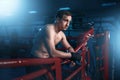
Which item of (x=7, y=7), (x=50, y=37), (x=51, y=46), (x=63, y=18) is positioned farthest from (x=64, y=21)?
(x=7, y=7)

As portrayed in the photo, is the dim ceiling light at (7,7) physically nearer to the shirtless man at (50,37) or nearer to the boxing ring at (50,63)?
the boxing ring at (50,63)

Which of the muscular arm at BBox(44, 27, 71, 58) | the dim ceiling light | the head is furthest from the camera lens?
the dim ceiling light

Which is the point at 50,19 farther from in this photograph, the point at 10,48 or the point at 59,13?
the point at 59,13

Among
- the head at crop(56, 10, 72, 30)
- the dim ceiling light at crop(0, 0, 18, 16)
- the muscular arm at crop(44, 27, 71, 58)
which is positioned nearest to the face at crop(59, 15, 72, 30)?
the head at crop(56, 10, 72, 30)

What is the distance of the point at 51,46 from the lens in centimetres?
320

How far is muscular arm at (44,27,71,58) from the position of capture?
122 inches

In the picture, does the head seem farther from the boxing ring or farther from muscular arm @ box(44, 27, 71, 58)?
the boxing ring

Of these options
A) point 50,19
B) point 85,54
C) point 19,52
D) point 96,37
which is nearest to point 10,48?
point 19,52

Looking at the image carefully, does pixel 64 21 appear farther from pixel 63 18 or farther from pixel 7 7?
pixel 7 7

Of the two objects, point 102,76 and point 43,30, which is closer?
point 43,30

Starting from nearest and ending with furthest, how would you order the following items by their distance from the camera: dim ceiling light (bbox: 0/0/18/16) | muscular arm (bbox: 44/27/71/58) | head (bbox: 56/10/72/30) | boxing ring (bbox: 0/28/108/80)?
boxing ring (bbox: 0/28/108/80) < muscular arm (bbox: 44/27/71/58) < head (bbox: 56/10/72/30) < dim ceiling light (bbox: 0/0/18/16)

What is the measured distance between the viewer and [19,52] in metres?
9.64

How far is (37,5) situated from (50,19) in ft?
27.0

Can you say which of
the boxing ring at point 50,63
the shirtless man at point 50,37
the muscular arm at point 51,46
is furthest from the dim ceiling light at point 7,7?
the muscular arm at point 51,46
